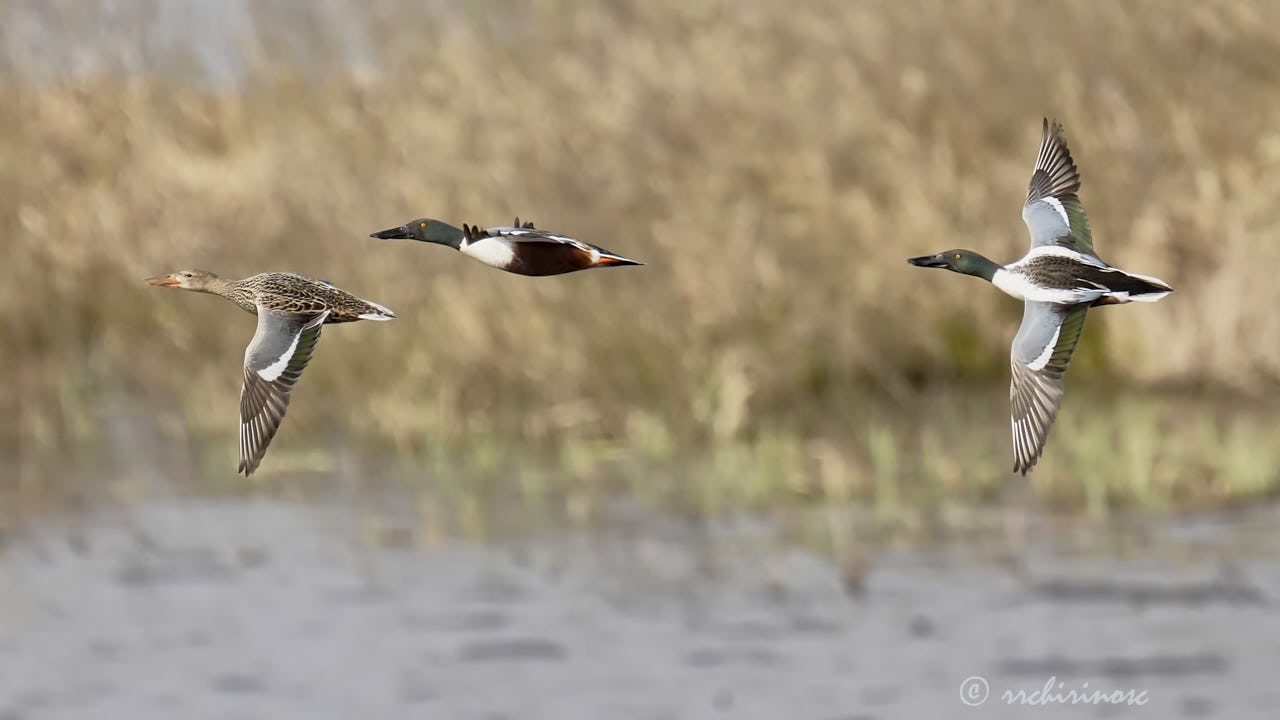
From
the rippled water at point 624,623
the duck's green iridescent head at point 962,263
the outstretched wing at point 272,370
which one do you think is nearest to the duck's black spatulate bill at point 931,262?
the duck's green iridescent head at point 962,263

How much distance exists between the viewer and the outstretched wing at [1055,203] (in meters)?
3.02

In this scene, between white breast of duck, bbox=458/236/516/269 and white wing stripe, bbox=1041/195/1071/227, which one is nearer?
white breast of duck, bbox=458/236/516/269

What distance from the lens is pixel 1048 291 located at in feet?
9.02

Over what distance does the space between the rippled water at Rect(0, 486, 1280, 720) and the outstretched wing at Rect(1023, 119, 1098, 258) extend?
33.1 ft

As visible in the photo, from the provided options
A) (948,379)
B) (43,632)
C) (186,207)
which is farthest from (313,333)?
(948,379)

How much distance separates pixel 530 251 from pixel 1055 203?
87 cm

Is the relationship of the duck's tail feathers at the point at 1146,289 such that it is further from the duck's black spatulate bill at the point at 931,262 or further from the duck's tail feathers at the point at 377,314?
the duck's tail feathers at the point at 377,314

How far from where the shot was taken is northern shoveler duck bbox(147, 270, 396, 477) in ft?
9.41

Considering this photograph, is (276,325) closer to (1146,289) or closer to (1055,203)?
(1055,203)

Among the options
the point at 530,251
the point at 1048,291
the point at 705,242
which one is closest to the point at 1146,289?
the point at 1048,291

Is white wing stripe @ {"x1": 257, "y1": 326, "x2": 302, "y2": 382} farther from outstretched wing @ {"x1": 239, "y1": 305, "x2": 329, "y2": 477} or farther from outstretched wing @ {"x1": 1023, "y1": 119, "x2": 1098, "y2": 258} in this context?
outstretched wing @ {"x1": 1023, "y1": 119, "x2": 1098, "y2": 258}

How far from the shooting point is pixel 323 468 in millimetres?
19531

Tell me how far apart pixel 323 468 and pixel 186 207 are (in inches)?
476

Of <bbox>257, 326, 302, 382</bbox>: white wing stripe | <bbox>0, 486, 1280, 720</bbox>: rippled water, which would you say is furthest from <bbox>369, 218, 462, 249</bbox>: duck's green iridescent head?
<bbox>0, 486, 1280, 720</bbox>: rippled water
